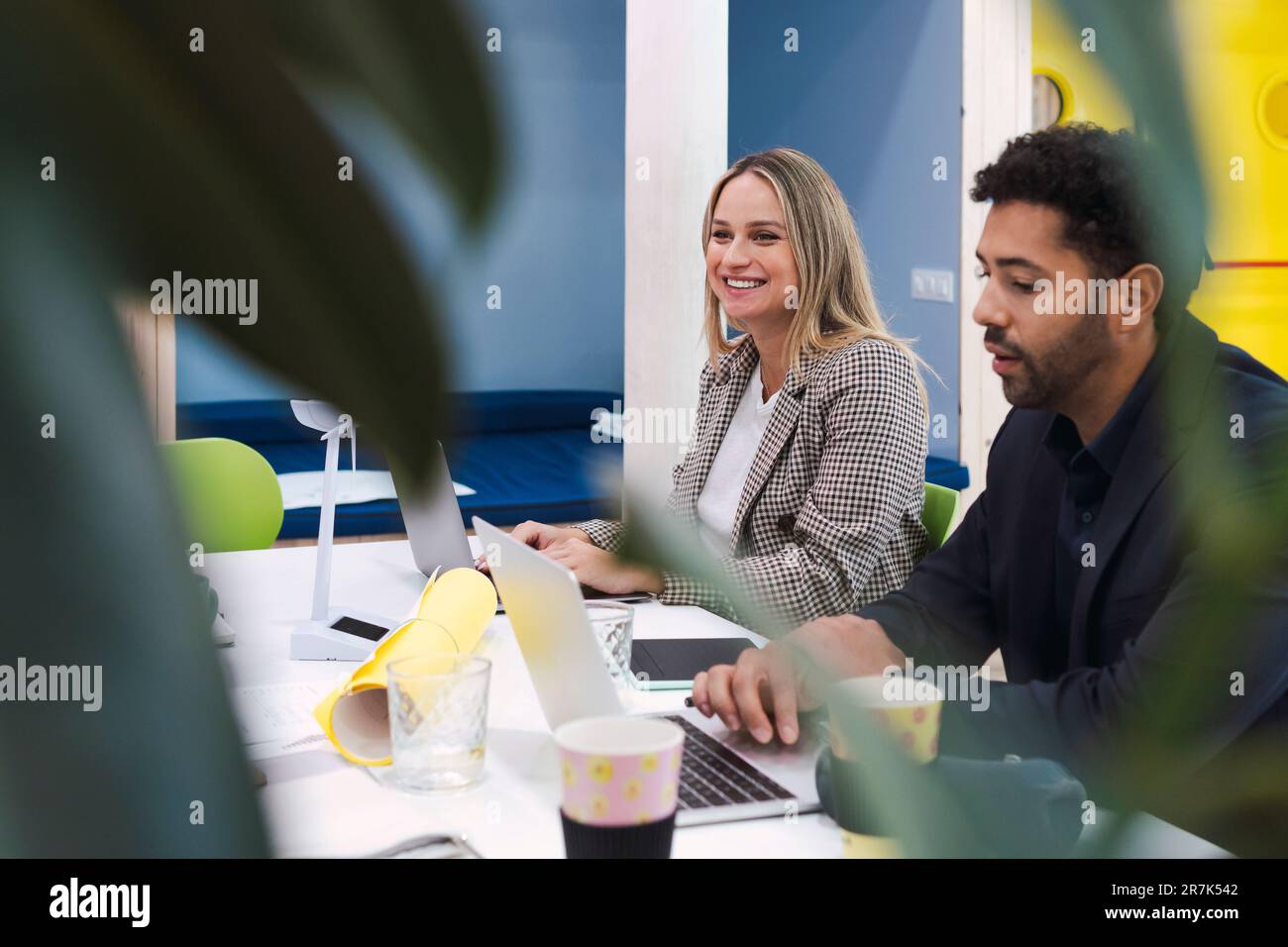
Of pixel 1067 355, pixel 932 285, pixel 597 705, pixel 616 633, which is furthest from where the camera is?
pixel 932 285

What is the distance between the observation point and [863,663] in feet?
0.48

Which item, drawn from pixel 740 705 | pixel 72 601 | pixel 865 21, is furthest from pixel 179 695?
pixel 740 705

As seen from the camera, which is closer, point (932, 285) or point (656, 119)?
point (656, 119)

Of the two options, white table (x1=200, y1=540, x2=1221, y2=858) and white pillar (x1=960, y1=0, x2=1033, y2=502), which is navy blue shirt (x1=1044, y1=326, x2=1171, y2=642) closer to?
white table (x1=200, y1=540, x2=1221, y2=858)

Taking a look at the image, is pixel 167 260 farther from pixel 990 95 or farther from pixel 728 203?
pixel 728 203

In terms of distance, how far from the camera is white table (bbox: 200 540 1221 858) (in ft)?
0.27

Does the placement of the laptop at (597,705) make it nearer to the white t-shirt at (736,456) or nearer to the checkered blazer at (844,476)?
the checkered blazer at (844,476)

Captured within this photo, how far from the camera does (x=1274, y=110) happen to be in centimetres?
10

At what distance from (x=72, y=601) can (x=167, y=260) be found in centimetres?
2

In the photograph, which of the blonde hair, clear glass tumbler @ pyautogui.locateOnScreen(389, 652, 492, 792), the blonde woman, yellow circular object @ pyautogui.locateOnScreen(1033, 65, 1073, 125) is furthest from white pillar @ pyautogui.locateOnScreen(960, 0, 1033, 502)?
the blonde hair

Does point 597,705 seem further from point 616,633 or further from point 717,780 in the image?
point 616,633

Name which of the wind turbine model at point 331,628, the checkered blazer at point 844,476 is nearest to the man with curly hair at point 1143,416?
the wind turbine model at point 331,628

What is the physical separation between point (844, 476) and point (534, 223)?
1.52 metres

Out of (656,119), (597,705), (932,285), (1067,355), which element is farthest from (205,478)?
(932,285)
